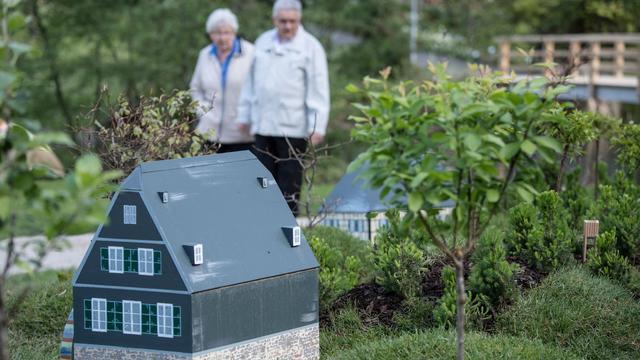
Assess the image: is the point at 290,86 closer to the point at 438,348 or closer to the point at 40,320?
the point at 40,320

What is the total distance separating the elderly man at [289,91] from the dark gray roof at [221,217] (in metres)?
3.89

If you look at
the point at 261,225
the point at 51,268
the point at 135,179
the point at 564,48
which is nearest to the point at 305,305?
the point at 261,225

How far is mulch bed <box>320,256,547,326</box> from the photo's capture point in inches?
293

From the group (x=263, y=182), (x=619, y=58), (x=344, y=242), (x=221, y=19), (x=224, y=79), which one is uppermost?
(x=619, y=58)

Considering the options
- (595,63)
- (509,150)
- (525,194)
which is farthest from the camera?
(595,63)

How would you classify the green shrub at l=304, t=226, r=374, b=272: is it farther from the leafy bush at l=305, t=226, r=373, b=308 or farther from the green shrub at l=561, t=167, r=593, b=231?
the green shrub at l=561, t=167, r=593, b=231

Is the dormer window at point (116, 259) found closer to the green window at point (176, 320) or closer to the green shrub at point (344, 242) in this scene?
the green window at point (176, 320)

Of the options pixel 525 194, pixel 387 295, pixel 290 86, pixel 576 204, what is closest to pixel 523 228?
pixel 387 295

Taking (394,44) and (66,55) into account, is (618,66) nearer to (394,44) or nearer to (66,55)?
(394,44)

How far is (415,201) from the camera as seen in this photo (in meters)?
4.75

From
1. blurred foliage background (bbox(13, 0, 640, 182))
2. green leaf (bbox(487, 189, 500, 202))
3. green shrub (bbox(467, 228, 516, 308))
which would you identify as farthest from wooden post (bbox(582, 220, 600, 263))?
blurred foliage background (bbox(13, 0, 640, 182))

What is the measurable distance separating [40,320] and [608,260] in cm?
441

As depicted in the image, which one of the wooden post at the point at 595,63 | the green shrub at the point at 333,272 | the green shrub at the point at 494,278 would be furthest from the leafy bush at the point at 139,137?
the wooden post at the point at 595,63

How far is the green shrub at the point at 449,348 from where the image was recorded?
611 centimetres
